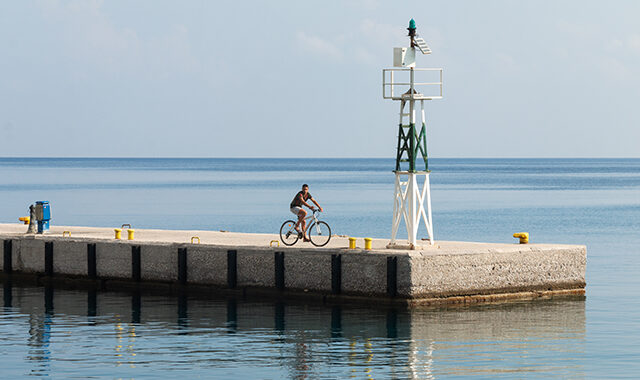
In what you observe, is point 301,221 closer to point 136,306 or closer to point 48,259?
point 136,306

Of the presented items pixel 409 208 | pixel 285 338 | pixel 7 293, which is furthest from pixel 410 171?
pixel 7 293

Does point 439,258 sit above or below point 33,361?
above

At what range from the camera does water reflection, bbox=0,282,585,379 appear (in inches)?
911

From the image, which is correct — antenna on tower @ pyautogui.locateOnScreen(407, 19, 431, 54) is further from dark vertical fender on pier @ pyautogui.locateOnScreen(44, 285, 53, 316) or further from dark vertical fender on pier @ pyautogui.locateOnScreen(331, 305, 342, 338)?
dark vertical fender on pier @ pyautogui.locateOnScreen(44, 285, 53, 316)

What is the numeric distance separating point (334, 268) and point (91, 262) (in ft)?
30.3

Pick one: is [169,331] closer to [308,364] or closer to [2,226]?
[308,364]

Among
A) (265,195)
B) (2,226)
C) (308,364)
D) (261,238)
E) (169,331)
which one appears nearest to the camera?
(308,364)

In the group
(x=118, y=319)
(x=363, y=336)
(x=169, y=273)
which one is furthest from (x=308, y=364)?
(x=169, y=273)

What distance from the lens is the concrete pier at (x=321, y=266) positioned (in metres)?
29.6

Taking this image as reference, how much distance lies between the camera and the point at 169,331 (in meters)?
27.7

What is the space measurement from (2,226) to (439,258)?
20331 millimetres

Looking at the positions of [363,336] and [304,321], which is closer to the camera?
[363,336]

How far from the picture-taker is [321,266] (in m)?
30.8

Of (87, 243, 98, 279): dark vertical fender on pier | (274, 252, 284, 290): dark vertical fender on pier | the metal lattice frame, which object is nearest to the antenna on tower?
the metal lattice frame
